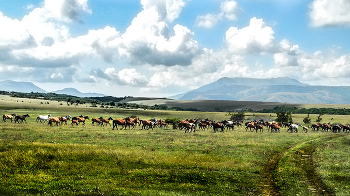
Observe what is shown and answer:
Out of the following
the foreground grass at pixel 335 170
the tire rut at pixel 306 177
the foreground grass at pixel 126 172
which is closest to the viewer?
the foreground grass at pixel 126 172

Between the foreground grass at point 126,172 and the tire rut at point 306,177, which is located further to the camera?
the tire rut at point 306,177

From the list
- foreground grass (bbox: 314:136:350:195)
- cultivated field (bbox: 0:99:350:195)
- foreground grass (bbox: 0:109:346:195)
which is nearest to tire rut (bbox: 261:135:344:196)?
cultivated field (bbox: 0:99:350:195)

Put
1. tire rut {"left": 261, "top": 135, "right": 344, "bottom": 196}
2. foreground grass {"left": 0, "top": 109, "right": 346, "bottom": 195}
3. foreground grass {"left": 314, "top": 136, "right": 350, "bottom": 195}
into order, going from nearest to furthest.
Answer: foreground grass {"left": 0, "top": 109, "right": 346, "bottom": 195}, tire rut {"left": 261, "top": 135, "right": 344, "bottom": 196}, foreground grass {"left": 314, "top": 136, "right": 350, "bottom": 195}

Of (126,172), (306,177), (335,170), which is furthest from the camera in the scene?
(335,170)

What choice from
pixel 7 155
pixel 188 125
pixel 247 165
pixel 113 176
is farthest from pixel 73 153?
pixel 188 125

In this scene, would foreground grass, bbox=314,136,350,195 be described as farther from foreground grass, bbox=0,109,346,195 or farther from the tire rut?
foreground grass, bbox=0,109,346,195

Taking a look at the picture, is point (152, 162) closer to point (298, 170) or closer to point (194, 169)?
point (194, 169)

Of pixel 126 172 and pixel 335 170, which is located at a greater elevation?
pixel 335 170

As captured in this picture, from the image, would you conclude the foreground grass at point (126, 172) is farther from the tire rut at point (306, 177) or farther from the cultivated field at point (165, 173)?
the tire rut at point (306, 177)

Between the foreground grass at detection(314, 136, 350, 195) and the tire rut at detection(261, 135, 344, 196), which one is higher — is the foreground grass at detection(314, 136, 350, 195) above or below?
above

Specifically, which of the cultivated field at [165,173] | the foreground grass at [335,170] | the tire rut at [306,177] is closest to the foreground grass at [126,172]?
the cultivated field at [165,173]

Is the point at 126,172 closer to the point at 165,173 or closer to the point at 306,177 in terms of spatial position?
the point at 165,173

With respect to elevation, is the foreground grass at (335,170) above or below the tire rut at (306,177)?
above

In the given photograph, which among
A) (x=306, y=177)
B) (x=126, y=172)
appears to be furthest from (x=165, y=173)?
(x=306, y=177)
